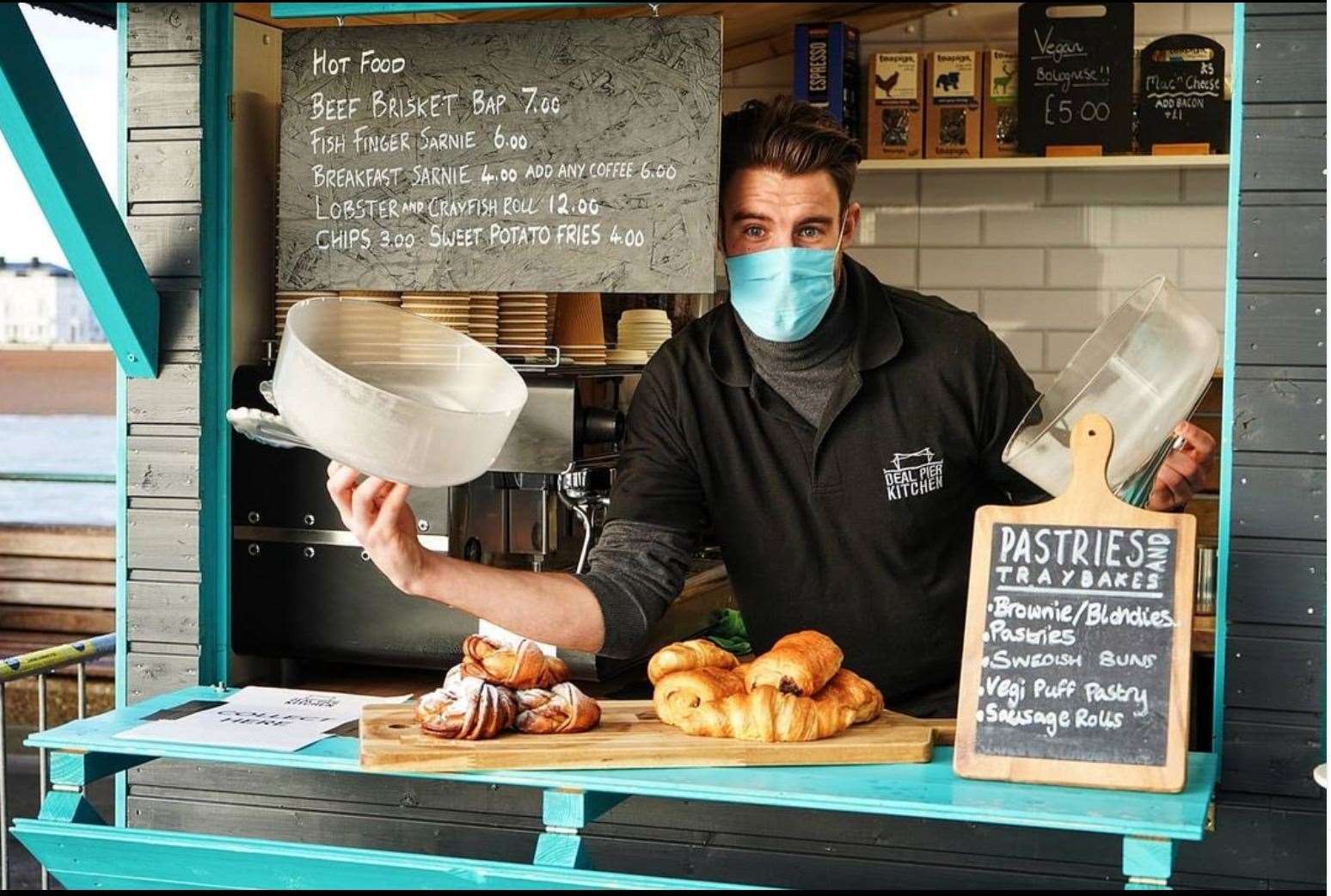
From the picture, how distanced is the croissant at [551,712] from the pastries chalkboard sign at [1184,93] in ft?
11.1

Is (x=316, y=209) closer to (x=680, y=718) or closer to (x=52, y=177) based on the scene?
(x=52, y=177)

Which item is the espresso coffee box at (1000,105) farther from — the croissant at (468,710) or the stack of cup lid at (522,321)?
the croissant at (468,710)

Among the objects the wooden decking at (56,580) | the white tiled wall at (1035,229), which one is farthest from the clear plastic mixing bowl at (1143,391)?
the wooden decking at (56,580)

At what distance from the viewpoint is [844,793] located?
1.85 meters

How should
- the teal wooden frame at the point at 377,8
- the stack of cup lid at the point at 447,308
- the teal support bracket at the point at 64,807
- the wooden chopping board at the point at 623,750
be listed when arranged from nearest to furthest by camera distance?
the wooden chopping board at the point at 623,750 < the teal support bracket at the point at 64,807 < the teal wooden frame at the point at 377,8 < the stack of cup lid at the point at 447,308

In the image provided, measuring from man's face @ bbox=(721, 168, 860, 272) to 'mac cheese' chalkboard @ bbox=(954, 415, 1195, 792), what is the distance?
0.67 m

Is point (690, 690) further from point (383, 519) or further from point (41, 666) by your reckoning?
point (41, 666)

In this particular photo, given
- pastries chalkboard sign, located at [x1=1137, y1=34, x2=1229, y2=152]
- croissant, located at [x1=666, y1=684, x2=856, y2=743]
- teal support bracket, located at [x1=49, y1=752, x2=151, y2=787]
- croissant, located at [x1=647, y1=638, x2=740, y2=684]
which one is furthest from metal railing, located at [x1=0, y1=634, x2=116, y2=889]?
pastries chalkboard sign, located at [x1=1137, y1=34, x2=1229, y2=152]

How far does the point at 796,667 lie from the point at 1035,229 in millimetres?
3504

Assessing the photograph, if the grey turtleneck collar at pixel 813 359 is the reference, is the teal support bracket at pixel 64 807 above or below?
A: below

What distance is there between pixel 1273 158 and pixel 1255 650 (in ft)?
2.13

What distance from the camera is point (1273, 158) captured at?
209 cm

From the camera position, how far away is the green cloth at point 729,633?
3.25 meters

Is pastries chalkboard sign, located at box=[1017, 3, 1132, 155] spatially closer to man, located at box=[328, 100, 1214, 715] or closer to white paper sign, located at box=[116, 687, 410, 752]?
man, located at box=[328, 100, 1214, 715]
